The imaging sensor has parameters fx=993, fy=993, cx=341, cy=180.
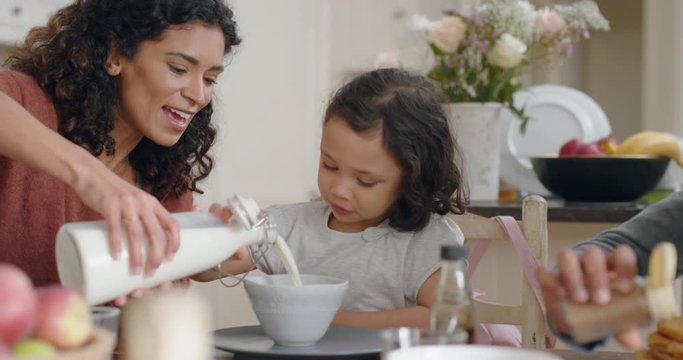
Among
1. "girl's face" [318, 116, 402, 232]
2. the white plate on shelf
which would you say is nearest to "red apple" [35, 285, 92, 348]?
"girl's face" [318, 116, 402, 232]

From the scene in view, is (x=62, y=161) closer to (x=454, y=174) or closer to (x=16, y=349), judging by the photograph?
(x=16, y=349)

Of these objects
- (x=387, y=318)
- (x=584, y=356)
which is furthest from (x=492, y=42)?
(x=584, y=356)

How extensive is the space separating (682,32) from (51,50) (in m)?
3.11

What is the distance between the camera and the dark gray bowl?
2.52 metres

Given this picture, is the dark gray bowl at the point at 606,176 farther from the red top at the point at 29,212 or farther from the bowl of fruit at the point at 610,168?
the red top at the point at 29,212

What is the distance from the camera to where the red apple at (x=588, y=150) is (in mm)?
2580

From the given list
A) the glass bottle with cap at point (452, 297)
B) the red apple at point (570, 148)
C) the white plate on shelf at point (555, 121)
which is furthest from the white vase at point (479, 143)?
the glass bottle with cap at point (452, 297)

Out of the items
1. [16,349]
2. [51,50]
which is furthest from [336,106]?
[16,349]

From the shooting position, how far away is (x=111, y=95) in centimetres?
172

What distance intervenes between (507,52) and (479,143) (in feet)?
0.87

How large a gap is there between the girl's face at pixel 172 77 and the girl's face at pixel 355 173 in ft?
0.81

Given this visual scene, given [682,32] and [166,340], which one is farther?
[682,32]

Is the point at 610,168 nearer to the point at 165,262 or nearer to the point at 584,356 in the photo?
the point at 584,356

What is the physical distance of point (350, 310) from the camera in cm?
154
